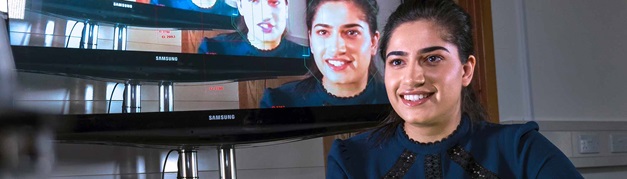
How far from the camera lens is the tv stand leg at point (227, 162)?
144 centimetres

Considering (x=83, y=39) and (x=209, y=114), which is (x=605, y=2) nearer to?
(x=209, y=114)

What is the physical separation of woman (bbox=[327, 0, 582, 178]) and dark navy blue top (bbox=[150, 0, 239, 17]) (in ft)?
1.89

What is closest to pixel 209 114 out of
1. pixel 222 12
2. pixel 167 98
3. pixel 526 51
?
pixel 167 98

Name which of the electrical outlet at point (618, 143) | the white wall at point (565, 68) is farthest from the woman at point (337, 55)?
the electrical outlet at point (618, 143)

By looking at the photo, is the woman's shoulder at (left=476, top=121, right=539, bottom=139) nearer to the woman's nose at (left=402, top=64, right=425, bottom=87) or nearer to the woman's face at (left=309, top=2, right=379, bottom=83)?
the woman's nose at (left=402, top=64, right=425, bottom=87)

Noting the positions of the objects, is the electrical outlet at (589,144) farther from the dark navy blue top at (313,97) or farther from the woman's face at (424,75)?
the woman's face at (424,75)

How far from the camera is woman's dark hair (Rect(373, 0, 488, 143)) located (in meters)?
0.90

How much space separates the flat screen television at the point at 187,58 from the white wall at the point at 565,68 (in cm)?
62

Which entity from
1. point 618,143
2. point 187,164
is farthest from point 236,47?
point 618,143

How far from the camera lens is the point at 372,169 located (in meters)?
0.89

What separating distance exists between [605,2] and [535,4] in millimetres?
367

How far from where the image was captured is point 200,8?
142 cm

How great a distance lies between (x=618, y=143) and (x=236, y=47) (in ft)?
4.37

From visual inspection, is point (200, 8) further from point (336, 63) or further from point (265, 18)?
point (336, 63)
